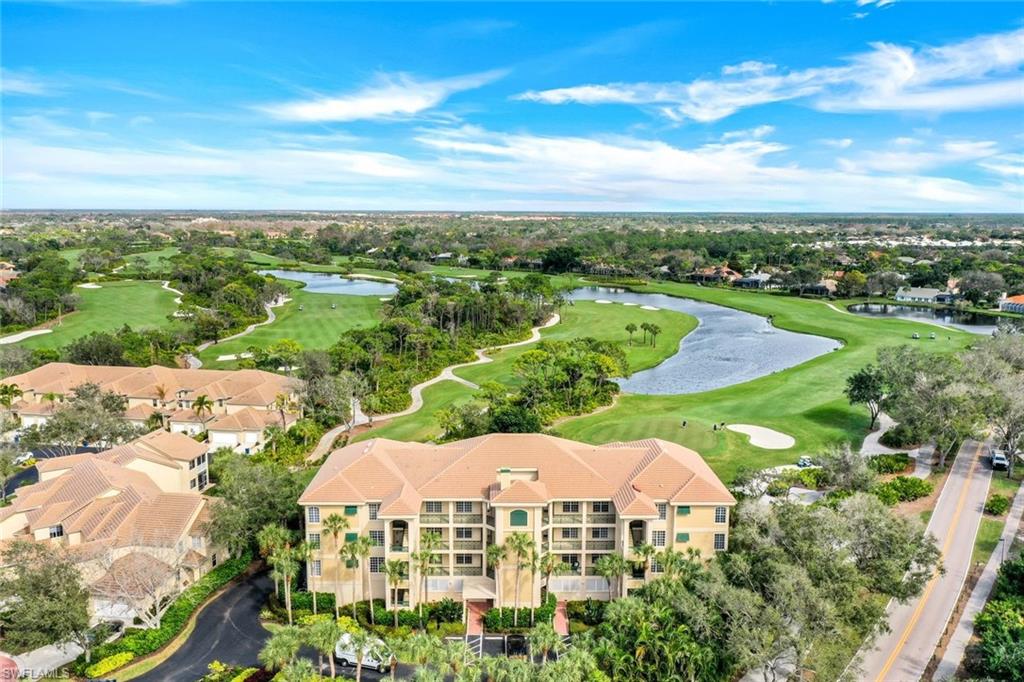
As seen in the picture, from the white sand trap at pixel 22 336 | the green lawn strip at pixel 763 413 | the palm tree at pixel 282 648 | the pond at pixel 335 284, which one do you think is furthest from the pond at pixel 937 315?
the white sand trap at pixel 22 336

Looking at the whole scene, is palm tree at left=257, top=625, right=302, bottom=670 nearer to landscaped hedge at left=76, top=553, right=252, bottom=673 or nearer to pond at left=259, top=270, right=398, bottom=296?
landscaped hedge at left=76, top=553, right=252, bottom=673

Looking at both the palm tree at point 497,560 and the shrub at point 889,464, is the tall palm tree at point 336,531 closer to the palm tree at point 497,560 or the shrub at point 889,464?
the palm tree at point 497,560

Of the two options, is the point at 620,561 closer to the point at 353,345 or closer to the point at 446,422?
the point at 446,422

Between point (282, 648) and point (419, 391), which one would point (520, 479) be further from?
point (419, 391)

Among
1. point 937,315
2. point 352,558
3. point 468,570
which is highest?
point 937,315

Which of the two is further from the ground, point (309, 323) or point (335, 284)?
point (335, 284)

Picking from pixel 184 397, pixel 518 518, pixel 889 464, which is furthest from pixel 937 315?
pixel 184 397
